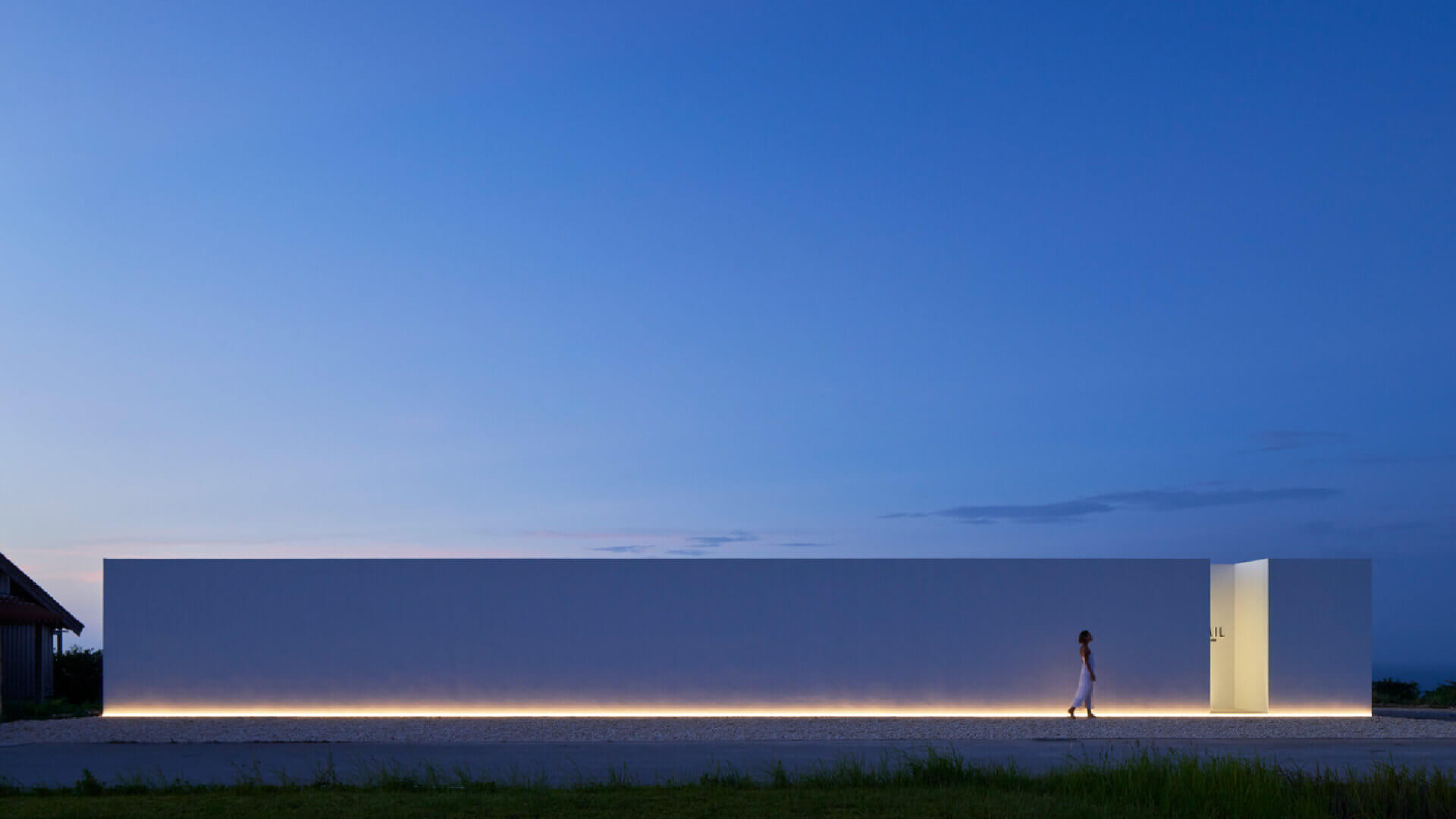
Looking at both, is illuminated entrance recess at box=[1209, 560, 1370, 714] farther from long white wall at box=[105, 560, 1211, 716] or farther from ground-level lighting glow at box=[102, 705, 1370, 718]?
long white wall at box=[105, 560, 1211, 716]

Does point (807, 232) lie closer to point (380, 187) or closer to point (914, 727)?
point (380, 187)

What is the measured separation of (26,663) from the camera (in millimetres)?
23078

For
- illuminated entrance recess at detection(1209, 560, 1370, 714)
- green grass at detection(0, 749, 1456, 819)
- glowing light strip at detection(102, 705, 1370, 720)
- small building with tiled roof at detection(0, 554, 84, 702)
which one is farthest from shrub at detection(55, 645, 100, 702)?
illuminated entrance recess at detection(1209, 560, 1370, 714)

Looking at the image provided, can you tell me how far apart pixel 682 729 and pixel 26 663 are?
15.3 meters

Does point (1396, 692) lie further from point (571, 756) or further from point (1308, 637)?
point (571, 756)

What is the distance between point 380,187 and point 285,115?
2188 millimetres

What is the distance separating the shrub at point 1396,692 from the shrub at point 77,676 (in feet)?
85.2

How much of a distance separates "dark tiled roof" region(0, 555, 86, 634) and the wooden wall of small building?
0.35 m

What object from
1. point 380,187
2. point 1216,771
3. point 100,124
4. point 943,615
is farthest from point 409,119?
point 1216,771

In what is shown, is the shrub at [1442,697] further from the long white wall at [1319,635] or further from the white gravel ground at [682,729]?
the white gravel ground at [682,729]

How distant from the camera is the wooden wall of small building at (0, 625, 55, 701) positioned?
2255 cm

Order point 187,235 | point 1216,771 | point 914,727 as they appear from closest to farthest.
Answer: point 1216,771, point 914,727, point 187,235

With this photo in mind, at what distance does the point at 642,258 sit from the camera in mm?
20391

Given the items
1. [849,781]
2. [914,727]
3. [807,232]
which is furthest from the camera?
[807,232]
